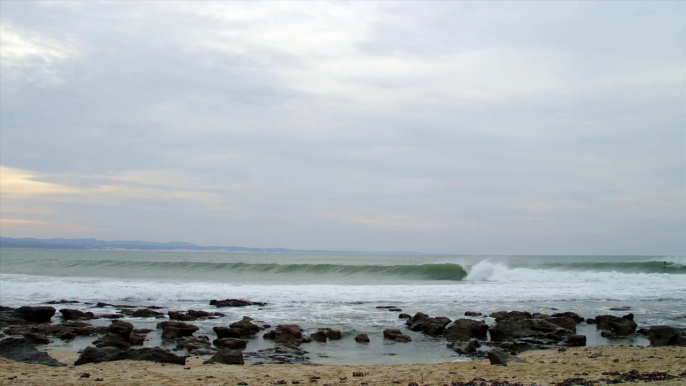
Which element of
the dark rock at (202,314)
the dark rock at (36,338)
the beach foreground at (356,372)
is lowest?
the dark rock at (202,314)

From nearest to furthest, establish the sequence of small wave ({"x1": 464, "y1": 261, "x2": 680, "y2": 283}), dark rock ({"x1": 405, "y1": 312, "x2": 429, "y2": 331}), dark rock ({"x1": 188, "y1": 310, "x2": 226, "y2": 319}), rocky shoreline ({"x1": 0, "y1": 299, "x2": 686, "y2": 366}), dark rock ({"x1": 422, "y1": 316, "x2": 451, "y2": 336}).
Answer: rocky shoreline ({"x1": 0, "y1": 299, "x2": 686, "y2": 366}), dark rock ({"x1": 422, "y1": 316, "x2": 451, "y2": 336}), dark rock ({"x1": 405, "y1": 312, "x2": 429, "y2": 331}), dark rock ({"x1": 188, "y1": 310, "x2": 226, "y2": 319}), small wave ({"x1": 464, "y1": 261, "x2": 680, "y2": 283})

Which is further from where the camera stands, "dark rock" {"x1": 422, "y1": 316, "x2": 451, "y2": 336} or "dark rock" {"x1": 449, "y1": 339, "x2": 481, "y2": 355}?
"dark rock" {"x1": 422, "y1": 316, "x2": 451, "y2": 336}

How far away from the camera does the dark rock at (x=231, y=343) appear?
10797 mm

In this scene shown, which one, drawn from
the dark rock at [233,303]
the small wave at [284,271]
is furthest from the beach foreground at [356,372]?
the small wave at [284,271]

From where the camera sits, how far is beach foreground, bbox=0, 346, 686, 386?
7.32m

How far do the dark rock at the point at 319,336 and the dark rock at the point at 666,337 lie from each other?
771cm

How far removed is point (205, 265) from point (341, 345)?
41.3m

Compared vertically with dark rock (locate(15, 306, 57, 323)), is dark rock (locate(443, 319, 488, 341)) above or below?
above

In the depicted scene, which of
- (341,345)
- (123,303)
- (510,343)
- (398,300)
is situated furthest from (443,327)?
(123,303)

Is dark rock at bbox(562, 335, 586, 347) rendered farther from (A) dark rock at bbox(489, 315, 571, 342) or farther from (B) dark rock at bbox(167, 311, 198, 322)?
(B) dark rock at bbox(167, 311, 198, 322)

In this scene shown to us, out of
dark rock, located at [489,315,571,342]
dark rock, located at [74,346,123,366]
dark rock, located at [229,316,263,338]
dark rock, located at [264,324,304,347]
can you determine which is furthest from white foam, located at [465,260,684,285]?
dark rock, located at [74,346,123,366]

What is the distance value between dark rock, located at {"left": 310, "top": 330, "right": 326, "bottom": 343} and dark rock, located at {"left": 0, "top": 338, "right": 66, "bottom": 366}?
5.45 metres

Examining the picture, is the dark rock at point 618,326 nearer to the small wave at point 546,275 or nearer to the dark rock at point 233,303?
the dark rock at point 233,303

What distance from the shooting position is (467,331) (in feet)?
39.6
